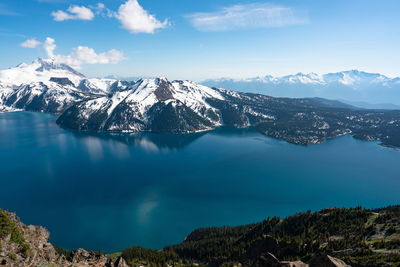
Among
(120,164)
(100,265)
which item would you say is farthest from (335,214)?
(120,164)

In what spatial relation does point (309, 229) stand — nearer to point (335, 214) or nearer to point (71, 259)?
point (335, 214)

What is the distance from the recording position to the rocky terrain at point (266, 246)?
4371cm

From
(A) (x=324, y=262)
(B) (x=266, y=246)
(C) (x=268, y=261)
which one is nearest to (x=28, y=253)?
(C) (x=268, y=261)


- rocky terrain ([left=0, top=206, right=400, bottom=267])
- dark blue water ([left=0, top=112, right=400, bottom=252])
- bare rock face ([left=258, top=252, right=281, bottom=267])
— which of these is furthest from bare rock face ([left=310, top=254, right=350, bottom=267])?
dark blue water ([left=0, top=112, right=400, bottom=252])

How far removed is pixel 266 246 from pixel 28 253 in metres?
53.5

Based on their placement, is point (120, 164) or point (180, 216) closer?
point (180, 216)

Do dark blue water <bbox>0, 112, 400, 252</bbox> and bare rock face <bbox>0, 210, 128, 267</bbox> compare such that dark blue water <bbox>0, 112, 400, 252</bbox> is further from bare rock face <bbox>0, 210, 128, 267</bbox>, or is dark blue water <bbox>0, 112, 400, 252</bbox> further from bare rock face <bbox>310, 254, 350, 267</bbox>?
bare rock face <bbox>310, 254, 350, 267</bbox>

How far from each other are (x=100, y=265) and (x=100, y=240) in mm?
56601

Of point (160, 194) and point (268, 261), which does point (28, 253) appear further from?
point (160, 194)

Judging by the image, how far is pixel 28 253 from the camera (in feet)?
140

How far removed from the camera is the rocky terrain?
43.7 meters

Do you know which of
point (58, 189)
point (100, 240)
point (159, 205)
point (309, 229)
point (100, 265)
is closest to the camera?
point (100, 265)

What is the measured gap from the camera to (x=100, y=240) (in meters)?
101

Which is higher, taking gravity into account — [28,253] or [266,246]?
[28,253]
